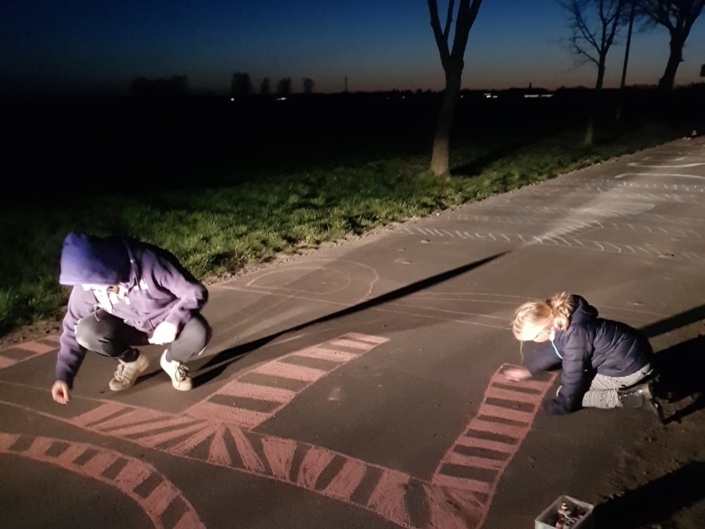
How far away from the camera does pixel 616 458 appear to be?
11.7 feet

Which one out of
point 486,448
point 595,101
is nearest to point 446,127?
point 595,101

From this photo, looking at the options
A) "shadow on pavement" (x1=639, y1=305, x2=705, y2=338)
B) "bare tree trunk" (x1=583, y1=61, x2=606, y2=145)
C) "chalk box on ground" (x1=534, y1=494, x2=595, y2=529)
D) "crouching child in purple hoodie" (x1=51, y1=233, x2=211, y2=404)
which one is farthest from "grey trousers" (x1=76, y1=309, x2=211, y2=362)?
"bare tree trunk" (x1=583, y1=61, x2=606, y2=145)

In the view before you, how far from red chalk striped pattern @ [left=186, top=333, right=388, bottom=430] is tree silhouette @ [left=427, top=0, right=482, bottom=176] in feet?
31.3

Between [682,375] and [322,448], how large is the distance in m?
2.57

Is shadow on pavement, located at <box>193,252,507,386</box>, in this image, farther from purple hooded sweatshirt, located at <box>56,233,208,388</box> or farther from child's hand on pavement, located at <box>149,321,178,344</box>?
purple hooded sweatshirt, located at <box>56,233,208,388</box>

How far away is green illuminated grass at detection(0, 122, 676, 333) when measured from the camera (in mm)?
7129

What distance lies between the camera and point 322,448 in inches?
145

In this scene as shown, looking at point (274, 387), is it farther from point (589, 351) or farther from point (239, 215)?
point (239, 215)

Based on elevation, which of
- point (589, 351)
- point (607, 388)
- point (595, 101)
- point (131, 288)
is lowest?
point (607, 388)

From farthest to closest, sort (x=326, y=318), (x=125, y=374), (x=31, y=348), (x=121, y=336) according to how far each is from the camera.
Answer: (x=326, y=318)
(x=31, y=348)
(x=125, y=374)
(x=121, y=336)

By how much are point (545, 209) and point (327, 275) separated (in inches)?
205

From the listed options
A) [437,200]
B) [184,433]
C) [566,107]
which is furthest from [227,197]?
[566,107]

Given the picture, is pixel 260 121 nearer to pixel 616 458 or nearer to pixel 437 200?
pixel 437 200

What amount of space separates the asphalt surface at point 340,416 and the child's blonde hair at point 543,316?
0.65 m
